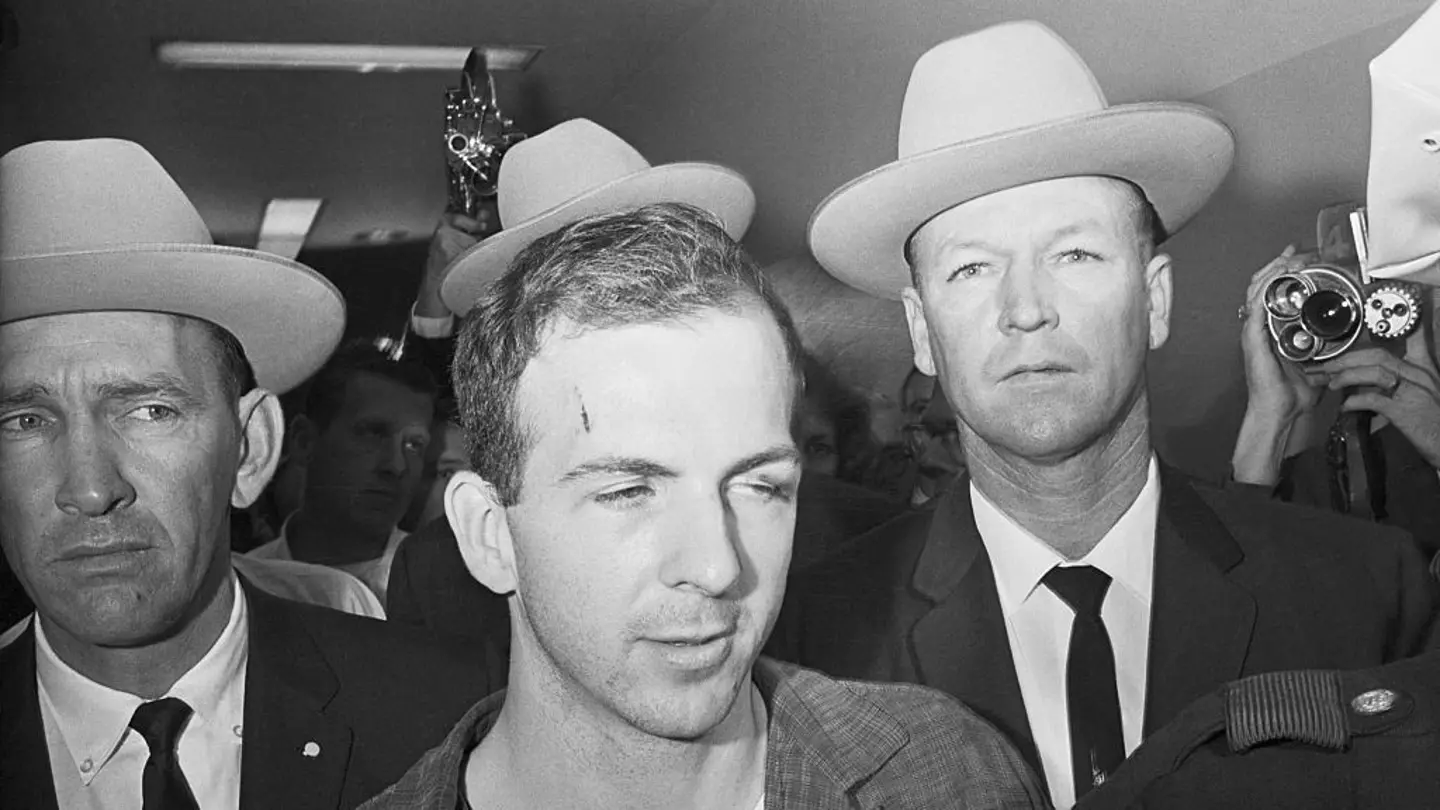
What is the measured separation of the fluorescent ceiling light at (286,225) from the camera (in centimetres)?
154

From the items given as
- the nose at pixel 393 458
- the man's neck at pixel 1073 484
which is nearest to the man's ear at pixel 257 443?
the nose at pixel 393 458

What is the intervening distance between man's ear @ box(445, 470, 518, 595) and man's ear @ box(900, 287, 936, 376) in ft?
1.56

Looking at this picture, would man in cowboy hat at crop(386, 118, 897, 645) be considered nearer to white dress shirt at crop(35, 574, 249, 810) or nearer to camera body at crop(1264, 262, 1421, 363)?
white dress shirt at crop(35, 574, 249, 810)

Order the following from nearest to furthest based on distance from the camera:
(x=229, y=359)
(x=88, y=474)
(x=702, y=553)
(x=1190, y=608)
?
(x=702, y=553)
(x=88, y=474)
(x=229, y=359)
(x=1190, y=608)

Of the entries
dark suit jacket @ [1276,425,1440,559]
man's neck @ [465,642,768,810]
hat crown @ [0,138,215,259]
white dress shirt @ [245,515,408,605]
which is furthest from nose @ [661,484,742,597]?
dark suit jacket @ [1276,425,1440,559]

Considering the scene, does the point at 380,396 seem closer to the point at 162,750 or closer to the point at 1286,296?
the point at 162,750

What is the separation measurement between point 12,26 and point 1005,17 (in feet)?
3.05

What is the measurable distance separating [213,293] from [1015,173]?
2.37 feet

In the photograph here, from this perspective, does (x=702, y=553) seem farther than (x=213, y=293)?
No

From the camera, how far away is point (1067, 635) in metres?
1.60

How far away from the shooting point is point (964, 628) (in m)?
1.61

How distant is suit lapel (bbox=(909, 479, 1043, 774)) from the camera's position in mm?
1580

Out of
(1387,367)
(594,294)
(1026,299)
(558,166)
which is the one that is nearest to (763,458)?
(594,294)

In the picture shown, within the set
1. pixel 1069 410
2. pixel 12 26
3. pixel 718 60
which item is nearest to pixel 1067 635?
pixel 1069 410
